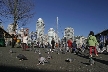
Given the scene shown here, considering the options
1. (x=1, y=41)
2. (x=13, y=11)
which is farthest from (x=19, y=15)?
(x=1, y=41)

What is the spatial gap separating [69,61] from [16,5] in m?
29.2

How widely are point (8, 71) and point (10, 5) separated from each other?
33322mm

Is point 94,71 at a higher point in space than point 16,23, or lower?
lower

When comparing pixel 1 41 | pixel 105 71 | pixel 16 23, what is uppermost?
pixel 16 23

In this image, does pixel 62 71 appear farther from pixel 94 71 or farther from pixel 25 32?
pixel 25 32

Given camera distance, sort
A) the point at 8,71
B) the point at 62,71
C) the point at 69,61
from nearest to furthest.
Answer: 1. the point at 8,71
2. the point at 62,71
3. the point at 69,61

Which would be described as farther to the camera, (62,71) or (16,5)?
(16,5)

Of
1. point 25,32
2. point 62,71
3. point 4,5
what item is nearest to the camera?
point 62,71

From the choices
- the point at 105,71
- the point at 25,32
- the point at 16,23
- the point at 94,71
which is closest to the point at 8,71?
the point at 94,71

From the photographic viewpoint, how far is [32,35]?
83.5 ft

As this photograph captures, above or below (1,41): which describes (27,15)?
above

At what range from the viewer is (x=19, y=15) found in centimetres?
3872

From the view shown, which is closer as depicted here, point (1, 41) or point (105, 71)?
point (105, 71)

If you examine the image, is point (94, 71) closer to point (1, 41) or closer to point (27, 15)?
point (1, 41)
